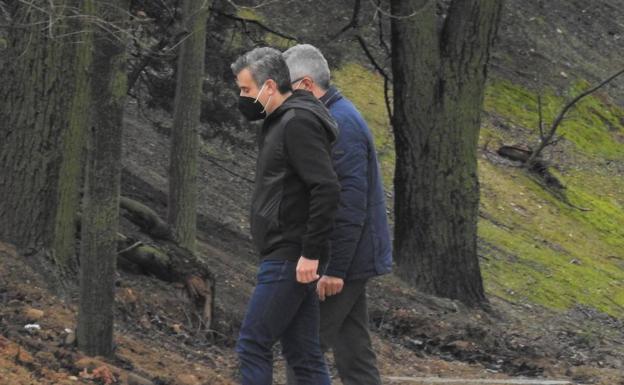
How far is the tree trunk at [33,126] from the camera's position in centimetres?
943

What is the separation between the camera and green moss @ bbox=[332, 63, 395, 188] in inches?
899

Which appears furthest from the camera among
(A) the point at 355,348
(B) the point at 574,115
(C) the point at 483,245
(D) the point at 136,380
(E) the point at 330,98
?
(B) the point at 574,115

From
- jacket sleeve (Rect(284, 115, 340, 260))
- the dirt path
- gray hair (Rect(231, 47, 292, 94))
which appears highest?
gray hair (Rect(231, 47, 292, 94))

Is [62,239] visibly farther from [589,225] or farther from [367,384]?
[589,225]

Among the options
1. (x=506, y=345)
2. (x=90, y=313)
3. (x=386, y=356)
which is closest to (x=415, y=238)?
(x=506, y=345)

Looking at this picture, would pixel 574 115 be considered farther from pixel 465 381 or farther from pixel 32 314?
pixel 32 314

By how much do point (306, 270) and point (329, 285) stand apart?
65 centimetres

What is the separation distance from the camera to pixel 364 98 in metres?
25.5

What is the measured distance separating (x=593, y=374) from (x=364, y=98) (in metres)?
14.8

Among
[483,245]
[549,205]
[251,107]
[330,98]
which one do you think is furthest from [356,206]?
[549,205]

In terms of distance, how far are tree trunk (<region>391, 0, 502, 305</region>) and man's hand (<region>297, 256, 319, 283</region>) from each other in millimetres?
8955

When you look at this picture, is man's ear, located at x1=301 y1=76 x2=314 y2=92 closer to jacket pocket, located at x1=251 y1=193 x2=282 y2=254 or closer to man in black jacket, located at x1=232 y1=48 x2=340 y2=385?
man in black jacket, located at x1=232 y1=48 x2=340 y2=385

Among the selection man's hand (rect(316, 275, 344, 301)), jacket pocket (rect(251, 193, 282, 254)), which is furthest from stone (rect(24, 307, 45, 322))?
Result: jacket pocket (rect(251, 193, 282, 254))

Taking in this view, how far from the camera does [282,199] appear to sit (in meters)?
5.41
